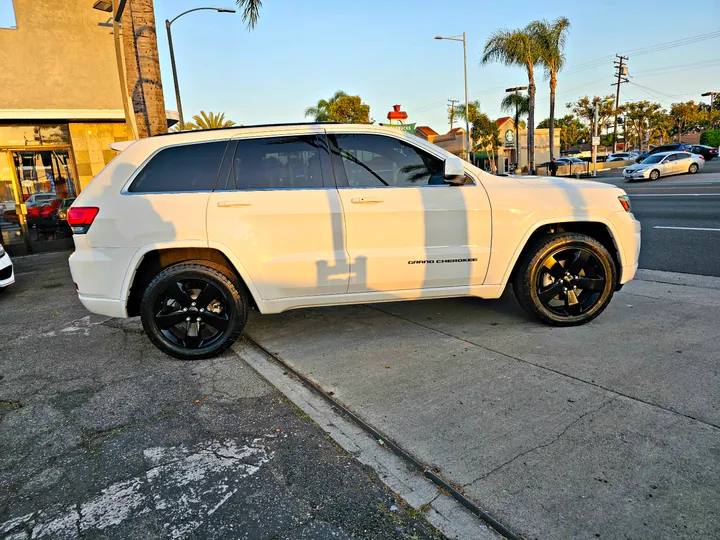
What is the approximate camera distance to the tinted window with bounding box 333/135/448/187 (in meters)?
4.07

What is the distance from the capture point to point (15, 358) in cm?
448

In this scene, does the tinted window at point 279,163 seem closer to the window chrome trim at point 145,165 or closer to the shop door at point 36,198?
the window chrome trim at point 145,165

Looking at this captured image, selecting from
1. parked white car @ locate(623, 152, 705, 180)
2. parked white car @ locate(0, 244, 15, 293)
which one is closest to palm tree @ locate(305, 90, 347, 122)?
parked white car @ locate(623, 152, 705, 180)

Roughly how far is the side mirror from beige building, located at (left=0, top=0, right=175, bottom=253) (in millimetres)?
10570

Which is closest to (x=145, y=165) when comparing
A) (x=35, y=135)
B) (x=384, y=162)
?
(x=384, y=162)

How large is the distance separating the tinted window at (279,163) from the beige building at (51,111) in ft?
31.2

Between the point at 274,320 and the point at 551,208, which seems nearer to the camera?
the point at 551,208

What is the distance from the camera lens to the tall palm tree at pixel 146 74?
7.88m

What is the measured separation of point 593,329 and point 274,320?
10.3 feet

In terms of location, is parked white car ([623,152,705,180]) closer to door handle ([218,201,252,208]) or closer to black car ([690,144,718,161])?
black car ([690,144,718,161])

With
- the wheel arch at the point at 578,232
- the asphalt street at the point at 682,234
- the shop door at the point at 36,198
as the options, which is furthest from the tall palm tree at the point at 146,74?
the asphalt street at the point at 682,234

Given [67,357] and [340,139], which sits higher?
[340,139]

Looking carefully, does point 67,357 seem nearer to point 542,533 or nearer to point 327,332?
point 327,332

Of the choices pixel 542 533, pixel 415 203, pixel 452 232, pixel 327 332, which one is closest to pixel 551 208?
pixel 452 232
